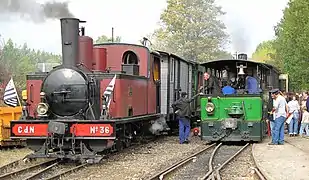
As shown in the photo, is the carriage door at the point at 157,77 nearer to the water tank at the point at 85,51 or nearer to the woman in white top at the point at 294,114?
the water tank at the point at 85,51

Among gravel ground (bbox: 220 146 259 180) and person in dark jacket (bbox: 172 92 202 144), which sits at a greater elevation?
person in dark jacket (bbox: 172 92 202 144)

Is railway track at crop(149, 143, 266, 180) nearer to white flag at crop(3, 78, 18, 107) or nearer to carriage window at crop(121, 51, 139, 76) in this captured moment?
carriage window at crop(121, 51, 139, 76)

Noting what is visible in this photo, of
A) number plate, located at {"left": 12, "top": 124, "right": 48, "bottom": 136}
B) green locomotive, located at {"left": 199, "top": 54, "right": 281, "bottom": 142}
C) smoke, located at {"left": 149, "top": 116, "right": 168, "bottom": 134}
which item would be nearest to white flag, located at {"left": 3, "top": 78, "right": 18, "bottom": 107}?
number plate, located at {"left": 12, "top": 124, "right": 48, "bottom": 136}

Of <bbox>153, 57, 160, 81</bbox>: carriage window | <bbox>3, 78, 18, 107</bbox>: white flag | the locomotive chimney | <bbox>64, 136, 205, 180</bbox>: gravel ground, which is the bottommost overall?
<bbox>64, 136, 205, 180</bbox>: gravel ground

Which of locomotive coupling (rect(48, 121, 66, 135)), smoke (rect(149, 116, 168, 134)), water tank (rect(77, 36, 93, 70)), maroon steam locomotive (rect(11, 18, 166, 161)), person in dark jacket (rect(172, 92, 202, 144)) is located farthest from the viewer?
smoke (rect(149, 116, 168, 134))

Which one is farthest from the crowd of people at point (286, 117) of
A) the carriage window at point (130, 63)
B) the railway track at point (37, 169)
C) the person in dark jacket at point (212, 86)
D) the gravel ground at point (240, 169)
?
the railway track at point (37, 169)

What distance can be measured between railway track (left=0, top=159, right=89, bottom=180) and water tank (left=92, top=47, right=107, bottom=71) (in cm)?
253

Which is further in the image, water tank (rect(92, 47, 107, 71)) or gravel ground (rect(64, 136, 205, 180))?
water tank (rect(92, 47, 107, 71))

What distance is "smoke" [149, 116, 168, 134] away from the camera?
17148 mm

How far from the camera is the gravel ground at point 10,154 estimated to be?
12516 millimetres

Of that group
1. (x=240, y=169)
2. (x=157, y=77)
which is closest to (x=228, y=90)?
(x=157, y=77)

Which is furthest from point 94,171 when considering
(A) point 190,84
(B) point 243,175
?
(A) point 190,84

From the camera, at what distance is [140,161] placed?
12367 mm

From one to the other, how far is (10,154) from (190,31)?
111 feet
